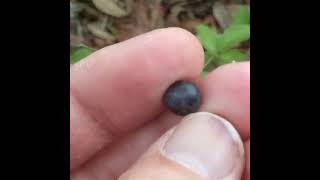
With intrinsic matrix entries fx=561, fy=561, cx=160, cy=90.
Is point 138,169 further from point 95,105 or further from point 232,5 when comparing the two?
point 232,5

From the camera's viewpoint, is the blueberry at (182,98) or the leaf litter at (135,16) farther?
the leaf litter at (135,16)

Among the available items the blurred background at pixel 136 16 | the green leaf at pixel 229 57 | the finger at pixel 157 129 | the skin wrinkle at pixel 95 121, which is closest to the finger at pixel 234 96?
the finger at pixel 157 129

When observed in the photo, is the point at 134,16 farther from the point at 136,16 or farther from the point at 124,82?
the point at 124,82

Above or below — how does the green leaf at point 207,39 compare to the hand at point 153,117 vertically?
below

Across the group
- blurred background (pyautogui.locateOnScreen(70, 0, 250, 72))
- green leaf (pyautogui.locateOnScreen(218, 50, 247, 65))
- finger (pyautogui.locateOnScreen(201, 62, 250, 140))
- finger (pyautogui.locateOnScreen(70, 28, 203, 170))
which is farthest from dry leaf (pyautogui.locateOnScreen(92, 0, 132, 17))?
finger (pyautogui.locateOnScreen(201, 62, 250, 140))

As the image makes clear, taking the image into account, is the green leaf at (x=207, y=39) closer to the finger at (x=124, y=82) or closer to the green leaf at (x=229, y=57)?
the green leaf at (x=229, y=57)

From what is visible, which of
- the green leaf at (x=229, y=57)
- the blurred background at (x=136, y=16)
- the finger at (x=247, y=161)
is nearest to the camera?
the finger at (x=247, y=161)

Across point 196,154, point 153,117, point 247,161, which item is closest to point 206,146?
point 196,154
